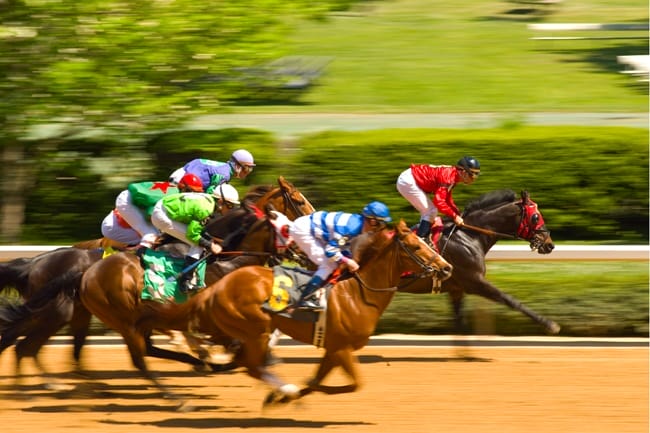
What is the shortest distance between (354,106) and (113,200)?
947 cm

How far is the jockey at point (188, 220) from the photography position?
337 inches

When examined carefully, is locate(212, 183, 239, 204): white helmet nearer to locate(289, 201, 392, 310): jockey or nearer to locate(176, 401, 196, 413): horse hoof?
locate(289, 201, 392, 310): jockey

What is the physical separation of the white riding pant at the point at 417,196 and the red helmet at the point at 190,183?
2204mm

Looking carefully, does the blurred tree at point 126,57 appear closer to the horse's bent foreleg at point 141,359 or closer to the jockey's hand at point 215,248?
the jockey's hand at point 215,248

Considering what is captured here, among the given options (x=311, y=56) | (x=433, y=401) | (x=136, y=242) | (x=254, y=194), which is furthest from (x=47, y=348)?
(x=311, y=56)

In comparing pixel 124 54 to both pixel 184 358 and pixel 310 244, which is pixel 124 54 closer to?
pixel 184 358

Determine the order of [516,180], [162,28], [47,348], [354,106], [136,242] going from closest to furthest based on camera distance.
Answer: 1. [136,242]
2. [47,348]
3. [162,28]
4. [516,180]
5. [354,106]

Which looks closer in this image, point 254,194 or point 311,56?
point 254,194

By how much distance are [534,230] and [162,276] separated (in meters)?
3.66

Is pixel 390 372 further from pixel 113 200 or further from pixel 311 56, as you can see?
pixel 311 56

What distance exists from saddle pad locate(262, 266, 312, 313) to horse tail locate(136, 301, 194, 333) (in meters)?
0.67

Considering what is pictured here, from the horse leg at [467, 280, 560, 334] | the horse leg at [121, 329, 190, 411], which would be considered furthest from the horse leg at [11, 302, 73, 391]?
the horse leg at [467, 280, 560, 334]

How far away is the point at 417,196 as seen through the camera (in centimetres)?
1044

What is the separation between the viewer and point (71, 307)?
8.84m
